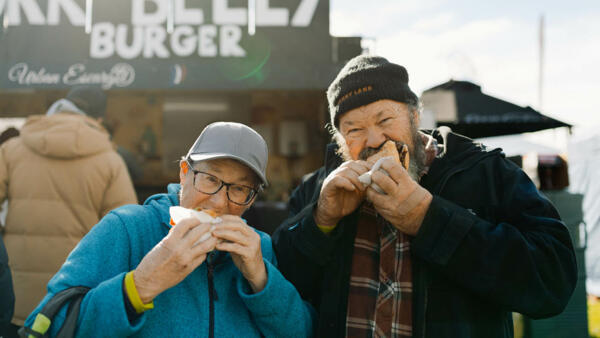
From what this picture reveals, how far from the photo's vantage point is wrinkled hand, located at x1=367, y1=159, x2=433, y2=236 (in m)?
1.43

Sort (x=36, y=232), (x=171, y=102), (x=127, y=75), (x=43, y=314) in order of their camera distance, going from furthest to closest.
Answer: (x=171, y=102) < (x=127, y=75) < (x=36, y=232) < (x=43, y=314)

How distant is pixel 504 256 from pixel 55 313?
4.81ft

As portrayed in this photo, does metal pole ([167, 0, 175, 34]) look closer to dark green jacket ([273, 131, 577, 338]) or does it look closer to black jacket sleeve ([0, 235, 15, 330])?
black jacket sleeve ([0, 235, 15, 330])

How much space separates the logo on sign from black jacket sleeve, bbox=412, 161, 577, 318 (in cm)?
572

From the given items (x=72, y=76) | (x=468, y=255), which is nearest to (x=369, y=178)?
(x=468, y=255)

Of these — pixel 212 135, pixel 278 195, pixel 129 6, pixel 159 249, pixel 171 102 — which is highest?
pixel 129 6

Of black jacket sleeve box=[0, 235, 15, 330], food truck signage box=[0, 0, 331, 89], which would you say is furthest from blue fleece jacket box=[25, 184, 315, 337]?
food truck signage box=[0, 0, 331, 89]

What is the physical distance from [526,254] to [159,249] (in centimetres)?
123

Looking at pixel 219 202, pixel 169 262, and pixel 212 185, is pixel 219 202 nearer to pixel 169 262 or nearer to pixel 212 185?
pixel 212 185

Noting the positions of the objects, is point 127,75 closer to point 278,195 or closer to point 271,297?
point 278,195

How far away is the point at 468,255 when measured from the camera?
4.58 ft

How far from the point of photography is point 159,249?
1.22m

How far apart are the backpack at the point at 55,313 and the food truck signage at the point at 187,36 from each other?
5.20 meters

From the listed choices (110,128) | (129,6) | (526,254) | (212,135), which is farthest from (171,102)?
(526,254)
